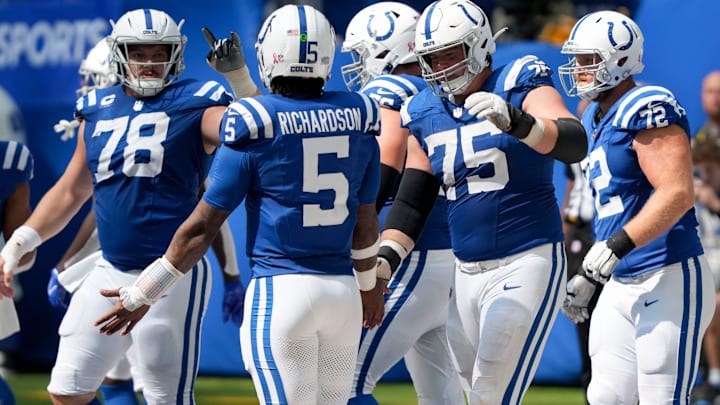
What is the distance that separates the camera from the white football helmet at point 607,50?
15.6ft

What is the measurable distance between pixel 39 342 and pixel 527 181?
19.2ft

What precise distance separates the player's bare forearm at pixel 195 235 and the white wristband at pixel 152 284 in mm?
30

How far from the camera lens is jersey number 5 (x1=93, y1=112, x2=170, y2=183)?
4.88 m

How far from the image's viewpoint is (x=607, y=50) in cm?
477

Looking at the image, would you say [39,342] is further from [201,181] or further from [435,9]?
[435,9]

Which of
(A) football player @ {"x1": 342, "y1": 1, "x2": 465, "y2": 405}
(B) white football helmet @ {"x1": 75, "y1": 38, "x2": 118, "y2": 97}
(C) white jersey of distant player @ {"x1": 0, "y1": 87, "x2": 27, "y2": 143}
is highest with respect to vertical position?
(B) white football helmet @ {"x1": 75, "y1": 38, "x2": 118, "y2": 97}

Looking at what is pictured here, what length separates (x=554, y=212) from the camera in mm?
4645

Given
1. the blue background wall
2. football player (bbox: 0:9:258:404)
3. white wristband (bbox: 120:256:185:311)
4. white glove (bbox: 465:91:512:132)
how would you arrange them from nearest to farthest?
white glove (bbox: 465:91:512:132) < white wristband (bbox: 120:256:185:311) < football player (bbox: 0:9:258:404) < the blue background wall

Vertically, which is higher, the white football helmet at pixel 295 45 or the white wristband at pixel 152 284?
the white football helmet at pixel 295 45

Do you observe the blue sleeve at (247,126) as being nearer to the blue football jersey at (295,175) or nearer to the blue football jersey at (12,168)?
the blue football jersey at (295,175)

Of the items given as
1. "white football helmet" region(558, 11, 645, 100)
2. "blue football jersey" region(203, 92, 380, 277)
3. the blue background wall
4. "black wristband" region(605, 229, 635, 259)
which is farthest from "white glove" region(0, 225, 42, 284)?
the blue background wall

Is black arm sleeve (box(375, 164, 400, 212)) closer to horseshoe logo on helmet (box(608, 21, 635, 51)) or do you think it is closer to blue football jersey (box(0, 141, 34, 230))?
horseshoe logo on helmet (box(608, 21, 635, 51))

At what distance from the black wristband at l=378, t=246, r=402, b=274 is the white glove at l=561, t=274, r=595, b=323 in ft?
2.41

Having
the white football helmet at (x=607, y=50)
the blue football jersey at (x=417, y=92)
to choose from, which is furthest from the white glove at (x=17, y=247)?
the white football helmet at (x=607, y=50)
